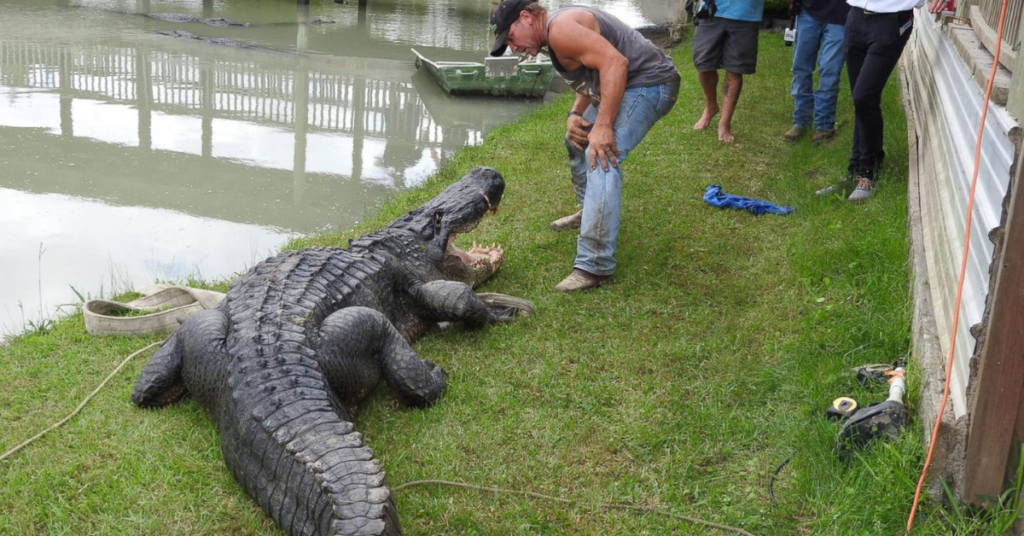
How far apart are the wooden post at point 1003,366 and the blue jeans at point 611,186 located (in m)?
2.25

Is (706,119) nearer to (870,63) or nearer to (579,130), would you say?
(870,63)

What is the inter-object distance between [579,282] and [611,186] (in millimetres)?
537

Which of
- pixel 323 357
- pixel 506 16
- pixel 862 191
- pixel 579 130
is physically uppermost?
pixel 506 16

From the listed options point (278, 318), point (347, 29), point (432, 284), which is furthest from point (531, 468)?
point (347, 29)

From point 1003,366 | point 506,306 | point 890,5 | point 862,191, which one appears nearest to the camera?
point 1003,366

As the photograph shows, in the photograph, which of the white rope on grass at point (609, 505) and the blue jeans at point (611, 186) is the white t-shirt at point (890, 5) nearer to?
the blue jeans at point (611, 186)

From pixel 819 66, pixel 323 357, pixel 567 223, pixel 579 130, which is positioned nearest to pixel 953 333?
pixel 323 357

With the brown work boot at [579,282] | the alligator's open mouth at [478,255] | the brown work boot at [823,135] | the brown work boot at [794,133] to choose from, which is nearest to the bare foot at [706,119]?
the brown work boot at [794,133]

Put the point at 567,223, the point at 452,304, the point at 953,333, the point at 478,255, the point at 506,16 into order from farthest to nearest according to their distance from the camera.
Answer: the point at 567,223, the point at 478,255, the point at 506,16, the point at 452,304, the point at 953,333

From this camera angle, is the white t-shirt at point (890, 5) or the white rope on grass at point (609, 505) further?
the white t-shirt at point (890, 5)

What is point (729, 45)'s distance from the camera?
7234 mm

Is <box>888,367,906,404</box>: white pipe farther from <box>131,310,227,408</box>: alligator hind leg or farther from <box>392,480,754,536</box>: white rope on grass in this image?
<box>131,310,227,408</box>: alligator hind leg

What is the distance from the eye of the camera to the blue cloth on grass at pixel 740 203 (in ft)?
18.3

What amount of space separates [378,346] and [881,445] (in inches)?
73.5
